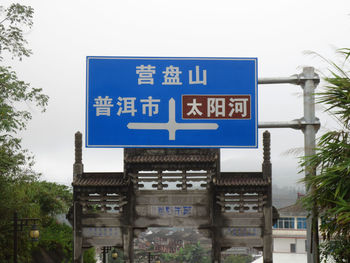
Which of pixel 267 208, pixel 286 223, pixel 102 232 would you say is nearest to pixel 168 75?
pixel 267 208

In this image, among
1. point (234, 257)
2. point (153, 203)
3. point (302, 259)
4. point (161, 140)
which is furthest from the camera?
point (234, 257)

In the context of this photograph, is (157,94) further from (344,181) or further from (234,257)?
(234,257)

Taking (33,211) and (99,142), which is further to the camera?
(33,211)

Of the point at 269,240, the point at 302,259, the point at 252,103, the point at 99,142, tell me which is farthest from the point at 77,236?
the point at 302,259

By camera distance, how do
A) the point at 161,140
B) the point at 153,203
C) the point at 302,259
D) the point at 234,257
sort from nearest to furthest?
1. the point at 161,140
2. the point at 153,203
3. the point at 302,259
4. the point at 234,257

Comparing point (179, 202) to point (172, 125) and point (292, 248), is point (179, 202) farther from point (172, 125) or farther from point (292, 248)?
point (292, 248)

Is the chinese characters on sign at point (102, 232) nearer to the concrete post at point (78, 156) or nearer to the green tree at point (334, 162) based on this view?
the concrete post at point (78, 156)

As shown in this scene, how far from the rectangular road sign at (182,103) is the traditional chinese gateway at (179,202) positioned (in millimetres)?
6868

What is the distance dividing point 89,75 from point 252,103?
312cm

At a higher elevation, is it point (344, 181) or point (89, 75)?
point (89, 75)

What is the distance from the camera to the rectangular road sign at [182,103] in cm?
1029

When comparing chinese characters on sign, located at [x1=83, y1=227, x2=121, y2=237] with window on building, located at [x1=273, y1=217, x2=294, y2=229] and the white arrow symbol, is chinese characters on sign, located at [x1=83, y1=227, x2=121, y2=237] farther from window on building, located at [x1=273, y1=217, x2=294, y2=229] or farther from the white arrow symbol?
window on building, located at [x1=273, y1=217, x2=294, y2=229]

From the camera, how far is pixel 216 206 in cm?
1739

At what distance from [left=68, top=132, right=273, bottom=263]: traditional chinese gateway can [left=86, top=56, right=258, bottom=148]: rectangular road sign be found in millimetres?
6868
